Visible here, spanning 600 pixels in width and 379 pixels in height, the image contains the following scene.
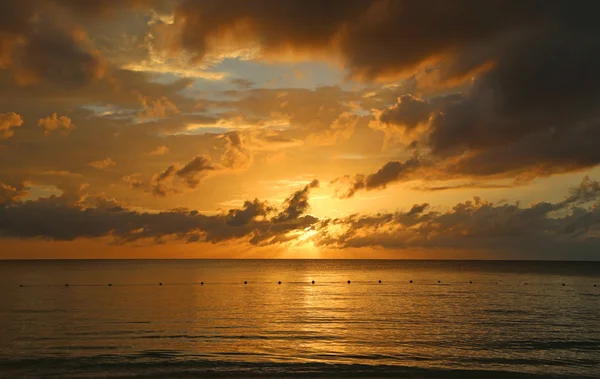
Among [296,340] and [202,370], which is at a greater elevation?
[296,340]

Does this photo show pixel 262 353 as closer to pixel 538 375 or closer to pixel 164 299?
pixel 538 375

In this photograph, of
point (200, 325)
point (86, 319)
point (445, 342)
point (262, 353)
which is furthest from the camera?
point (86, 319)

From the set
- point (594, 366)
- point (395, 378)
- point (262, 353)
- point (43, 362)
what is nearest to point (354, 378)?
point (395, 378)

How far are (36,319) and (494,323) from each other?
58.5 meters

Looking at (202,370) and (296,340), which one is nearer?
(202,370)

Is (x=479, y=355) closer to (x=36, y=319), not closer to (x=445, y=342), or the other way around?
(x=445, y=342)

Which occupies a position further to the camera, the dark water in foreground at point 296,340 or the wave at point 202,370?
the dark water in foreground at point 296,340

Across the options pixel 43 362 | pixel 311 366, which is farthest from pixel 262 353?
pixel 43 362

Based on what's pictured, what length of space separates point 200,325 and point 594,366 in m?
41.1

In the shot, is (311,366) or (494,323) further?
(494,323)

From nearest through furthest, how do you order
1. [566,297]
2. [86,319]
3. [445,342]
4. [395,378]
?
[395,378], [445,342], [86,319], [566,297]

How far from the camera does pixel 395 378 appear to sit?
1550 inches

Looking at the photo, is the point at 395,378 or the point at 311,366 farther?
the point at 311,366

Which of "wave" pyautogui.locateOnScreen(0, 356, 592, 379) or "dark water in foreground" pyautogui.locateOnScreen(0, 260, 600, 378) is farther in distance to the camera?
"dark water in foreground" pyautogui.locateOnScreen(0, 260, 600, 378)
